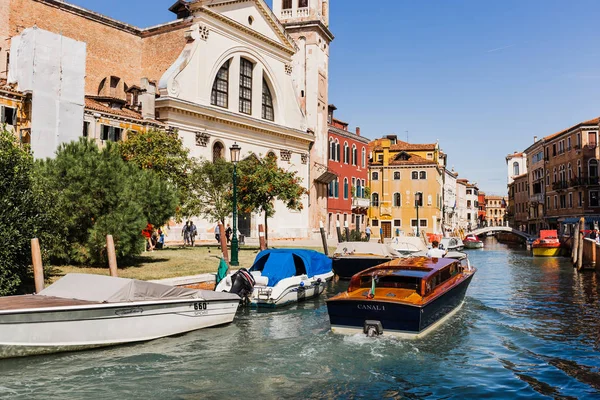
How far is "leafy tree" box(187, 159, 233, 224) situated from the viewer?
1040 inches

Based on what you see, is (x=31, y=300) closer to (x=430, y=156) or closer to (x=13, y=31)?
(x=13, y=31)

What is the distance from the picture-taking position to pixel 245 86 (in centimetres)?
3775

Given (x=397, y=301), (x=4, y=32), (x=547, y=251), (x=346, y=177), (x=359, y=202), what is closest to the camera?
(x=397, y=301)

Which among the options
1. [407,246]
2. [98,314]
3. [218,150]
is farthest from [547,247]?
[98,314]

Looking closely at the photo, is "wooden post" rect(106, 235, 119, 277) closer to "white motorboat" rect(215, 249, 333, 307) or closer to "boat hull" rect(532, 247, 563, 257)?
"white motorboat" rect(215, 249, 333, 307)

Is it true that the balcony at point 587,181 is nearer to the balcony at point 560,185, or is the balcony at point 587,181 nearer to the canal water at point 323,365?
the balcony at point 560,185

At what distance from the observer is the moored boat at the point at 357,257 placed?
2202 centimetres

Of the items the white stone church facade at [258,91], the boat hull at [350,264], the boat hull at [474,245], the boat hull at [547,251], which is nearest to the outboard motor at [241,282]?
the boat hull at [350,264]

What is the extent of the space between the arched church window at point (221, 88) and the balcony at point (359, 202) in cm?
2156

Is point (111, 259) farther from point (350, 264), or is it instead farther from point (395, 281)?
point (350, 264)

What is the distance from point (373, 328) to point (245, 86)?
29316 mm

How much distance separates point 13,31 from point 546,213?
58.3m

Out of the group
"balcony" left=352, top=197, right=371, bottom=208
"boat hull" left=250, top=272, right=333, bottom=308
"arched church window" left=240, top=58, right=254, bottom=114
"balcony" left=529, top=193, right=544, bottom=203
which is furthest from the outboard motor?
"balcony" left=529, top=193, right=544, bottom=203

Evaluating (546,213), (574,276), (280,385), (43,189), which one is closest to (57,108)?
(43,189)
